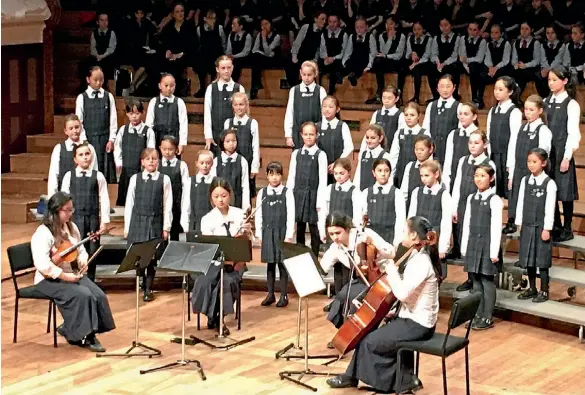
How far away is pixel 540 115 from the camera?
24.2 feet

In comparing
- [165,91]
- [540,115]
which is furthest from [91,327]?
[540,115]

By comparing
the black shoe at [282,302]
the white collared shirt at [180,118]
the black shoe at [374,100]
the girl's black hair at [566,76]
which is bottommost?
the black shoe at [282,302]

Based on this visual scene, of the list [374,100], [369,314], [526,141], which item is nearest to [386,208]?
[526,141]

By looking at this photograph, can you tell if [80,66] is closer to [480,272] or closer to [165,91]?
[165,91]

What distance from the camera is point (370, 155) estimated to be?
7699mm

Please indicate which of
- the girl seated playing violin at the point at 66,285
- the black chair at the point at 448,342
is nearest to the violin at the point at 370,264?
the black chair at the point at 448,342

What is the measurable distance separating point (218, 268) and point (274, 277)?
37.2 inches

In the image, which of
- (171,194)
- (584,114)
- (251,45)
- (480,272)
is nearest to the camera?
(480,272)

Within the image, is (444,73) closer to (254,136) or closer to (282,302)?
(254,136)

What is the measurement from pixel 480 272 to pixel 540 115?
1.24 meters

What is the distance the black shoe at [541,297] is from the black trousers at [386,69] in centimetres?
387

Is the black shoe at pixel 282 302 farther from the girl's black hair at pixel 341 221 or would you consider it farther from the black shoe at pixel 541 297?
the black shoe at pixel 541 297

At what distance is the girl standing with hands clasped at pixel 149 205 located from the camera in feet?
25.0

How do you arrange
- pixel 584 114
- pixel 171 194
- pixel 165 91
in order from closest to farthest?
pixel 171 194, pixel 165 91, pixel 584 114
